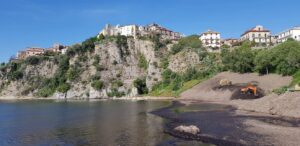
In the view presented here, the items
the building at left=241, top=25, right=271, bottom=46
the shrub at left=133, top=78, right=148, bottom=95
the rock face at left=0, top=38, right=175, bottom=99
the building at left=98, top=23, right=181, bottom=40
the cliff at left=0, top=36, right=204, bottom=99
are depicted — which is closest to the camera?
the shrub at left=133, top=78, right=148, bottom=95

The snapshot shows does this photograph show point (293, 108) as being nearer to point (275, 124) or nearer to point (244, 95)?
point (275, 124)

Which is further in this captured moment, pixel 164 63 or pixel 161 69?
pixel 164 63

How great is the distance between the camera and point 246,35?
160 metres

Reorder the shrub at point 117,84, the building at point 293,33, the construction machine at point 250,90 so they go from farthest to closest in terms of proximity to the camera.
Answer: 1. the building at point 293,33
2. the shrub at point 117,84
3. the construction machine at point 250,90

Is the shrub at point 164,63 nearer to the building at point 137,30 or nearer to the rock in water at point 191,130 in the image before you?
the building at point 137,30

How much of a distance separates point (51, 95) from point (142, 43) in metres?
51.2

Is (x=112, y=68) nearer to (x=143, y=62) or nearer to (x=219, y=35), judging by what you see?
(x=143, y=62)

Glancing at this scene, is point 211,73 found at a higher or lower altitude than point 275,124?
higher

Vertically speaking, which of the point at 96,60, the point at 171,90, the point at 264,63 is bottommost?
the point at 171,90

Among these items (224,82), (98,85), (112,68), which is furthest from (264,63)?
(112,68)

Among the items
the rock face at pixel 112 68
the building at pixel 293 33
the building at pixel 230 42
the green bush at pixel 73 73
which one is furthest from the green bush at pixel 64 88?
the building at pixel 293 33

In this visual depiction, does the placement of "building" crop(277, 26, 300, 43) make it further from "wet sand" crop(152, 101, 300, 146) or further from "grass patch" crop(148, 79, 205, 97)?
"wet sand" crop(152, 101, 300, 146)

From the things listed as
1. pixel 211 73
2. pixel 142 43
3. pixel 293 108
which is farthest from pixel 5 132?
pixel 142 43

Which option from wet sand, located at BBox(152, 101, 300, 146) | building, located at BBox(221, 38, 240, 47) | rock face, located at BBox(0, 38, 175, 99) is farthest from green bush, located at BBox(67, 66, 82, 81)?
wet sand, located at BBox(152, 101, 300, 146)
